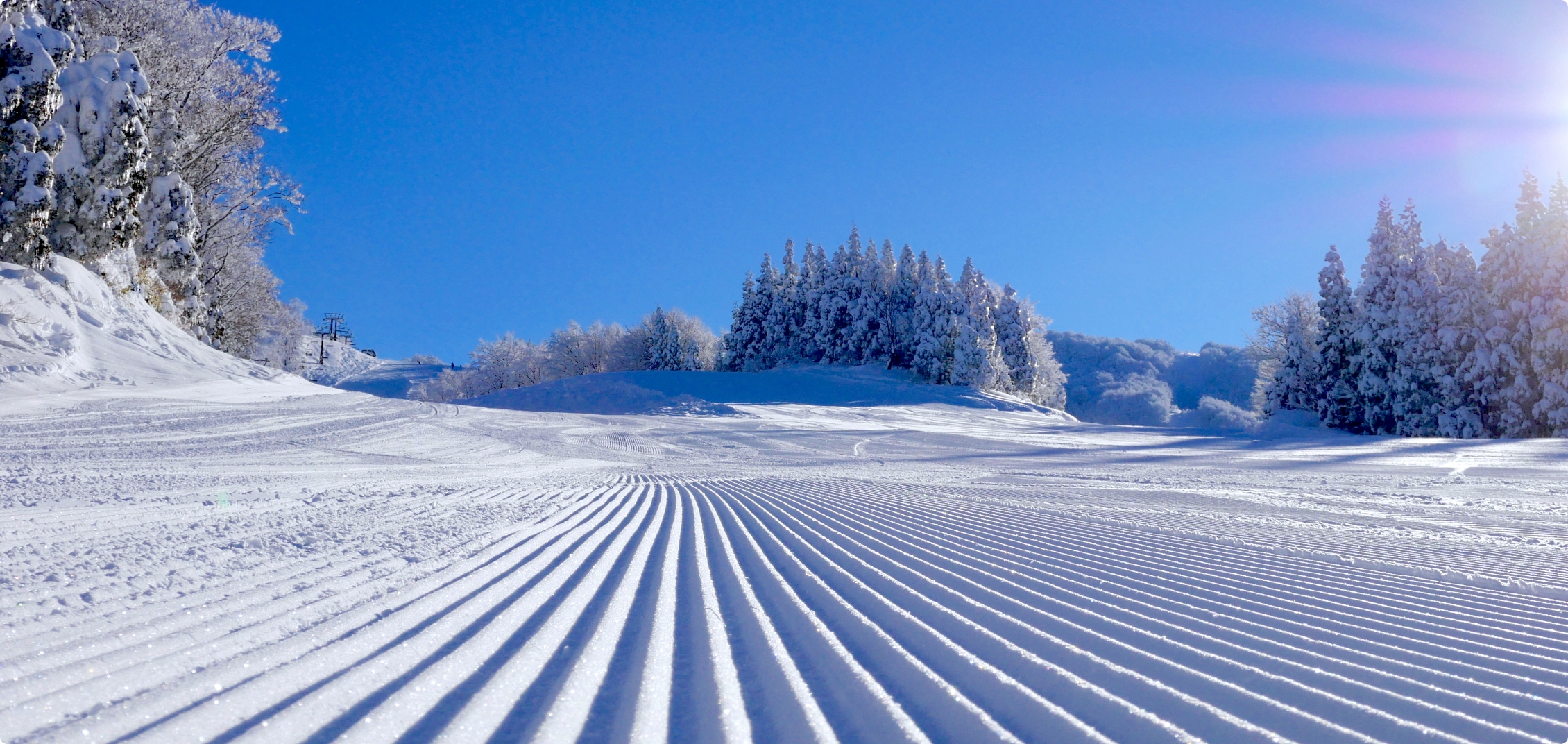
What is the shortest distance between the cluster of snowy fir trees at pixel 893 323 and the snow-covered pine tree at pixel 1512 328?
69.8 ft

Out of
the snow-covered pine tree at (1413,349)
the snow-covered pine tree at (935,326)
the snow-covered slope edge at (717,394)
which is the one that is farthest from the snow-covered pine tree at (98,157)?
the snow-covered pine tree at (1413,349)

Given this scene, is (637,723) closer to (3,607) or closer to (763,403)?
(3,607)

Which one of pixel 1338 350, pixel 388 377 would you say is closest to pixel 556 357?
pixel 388 377

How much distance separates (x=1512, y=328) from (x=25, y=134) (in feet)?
143

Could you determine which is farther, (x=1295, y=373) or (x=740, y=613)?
(x=1295, y=373)

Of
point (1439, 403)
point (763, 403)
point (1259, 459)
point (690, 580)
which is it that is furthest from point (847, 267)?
point (690, 580)

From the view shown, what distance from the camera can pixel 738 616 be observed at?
313 centimetres

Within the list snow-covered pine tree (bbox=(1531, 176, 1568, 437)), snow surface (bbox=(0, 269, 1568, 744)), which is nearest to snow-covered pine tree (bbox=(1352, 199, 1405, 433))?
snow-covered pine tree (bbox=(1531, 176, 1568, 437))

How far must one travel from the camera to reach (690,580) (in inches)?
150

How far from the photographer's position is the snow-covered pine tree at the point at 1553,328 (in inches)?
1032

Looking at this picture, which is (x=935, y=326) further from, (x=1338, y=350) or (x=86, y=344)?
(x=86, y=344)

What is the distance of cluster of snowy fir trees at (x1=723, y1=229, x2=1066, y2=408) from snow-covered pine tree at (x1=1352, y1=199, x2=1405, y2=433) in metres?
17.7

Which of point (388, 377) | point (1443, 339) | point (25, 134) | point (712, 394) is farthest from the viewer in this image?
point (388, 377)

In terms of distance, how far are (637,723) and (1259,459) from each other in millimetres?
18647
